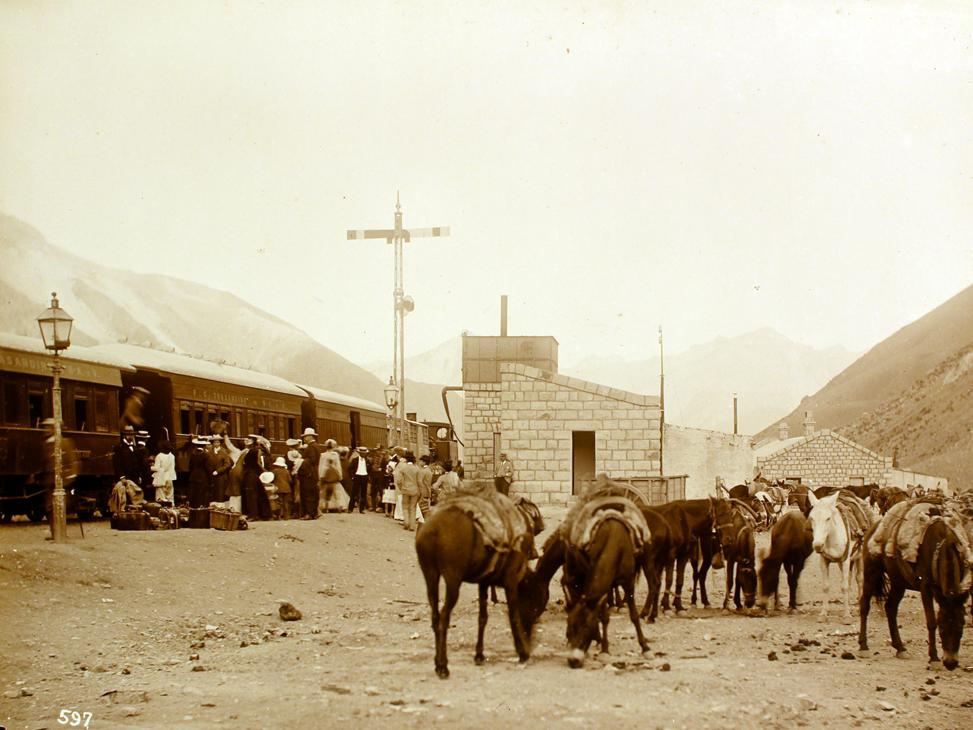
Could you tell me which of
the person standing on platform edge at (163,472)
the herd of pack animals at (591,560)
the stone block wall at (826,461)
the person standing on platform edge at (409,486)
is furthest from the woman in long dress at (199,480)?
the stone block wall at (826,461)

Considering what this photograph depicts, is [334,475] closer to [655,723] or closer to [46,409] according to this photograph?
[46,409]

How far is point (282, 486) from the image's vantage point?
20281 mm

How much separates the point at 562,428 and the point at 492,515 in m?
15.2

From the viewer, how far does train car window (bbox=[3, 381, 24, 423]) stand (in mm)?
16344

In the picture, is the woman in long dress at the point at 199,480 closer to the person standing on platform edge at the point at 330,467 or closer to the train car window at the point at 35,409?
the train car window at the point at 35,409

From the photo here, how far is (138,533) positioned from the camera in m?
15.5

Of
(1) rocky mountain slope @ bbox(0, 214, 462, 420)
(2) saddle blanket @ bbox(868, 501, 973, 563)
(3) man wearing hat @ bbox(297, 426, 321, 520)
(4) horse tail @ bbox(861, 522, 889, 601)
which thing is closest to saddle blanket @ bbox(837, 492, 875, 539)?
(4) horse tail @ bbox(861, 522, 889, 601)

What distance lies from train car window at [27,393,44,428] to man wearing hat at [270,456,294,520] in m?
4.84

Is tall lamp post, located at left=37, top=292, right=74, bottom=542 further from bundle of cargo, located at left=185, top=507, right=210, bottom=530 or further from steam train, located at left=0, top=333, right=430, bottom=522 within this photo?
bundle of cargo, located at left=185, top=507, right=210, bottom=530

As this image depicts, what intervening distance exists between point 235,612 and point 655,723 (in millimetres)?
6713

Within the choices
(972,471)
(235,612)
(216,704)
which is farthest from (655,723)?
(972,471)

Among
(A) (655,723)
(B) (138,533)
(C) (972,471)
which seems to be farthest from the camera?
(C) (972,471)

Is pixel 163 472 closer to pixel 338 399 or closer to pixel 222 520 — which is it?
pixel 222 520

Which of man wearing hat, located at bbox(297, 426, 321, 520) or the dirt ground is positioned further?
man wearing hat, located at bbox(297, 426, 321, 520)
